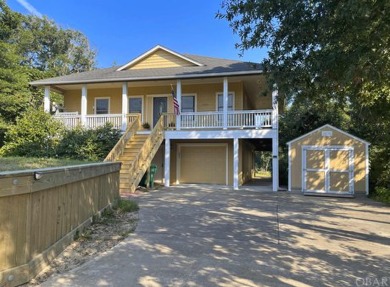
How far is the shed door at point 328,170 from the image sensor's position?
46.9 ft

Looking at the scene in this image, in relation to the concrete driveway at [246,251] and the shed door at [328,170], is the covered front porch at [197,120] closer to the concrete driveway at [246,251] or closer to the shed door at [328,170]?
the shed door at [328,170]

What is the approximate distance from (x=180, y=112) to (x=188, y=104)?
2.00 meters

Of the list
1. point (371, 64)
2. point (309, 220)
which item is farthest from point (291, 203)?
point (371, 64)

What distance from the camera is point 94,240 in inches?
238

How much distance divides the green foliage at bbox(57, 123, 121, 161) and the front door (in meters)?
3.40

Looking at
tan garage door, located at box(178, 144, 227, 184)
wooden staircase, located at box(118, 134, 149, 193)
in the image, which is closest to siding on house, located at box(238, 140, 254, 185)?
tan garage door, located at box(178, 144, 227, 184)

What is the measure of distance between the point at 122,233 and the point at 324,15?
18.6 ft

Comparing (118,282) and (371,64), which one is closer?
(118,282)

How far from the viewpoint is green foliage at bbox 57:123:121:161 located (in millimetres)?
15203

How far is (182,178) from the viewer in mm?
18734

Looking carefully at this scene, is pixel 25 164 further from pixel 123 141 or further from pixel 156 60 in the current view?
pixel 156 60

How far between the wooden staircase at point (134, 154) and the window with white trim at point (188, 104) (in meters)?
3.00

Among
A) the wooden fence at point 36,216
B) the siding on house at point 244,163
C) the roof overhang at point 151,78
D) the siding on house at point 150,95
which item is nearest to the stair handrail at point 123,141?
the roof overhang at point 151,78

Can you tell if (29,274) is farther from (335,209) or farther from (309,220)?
(335,209)
